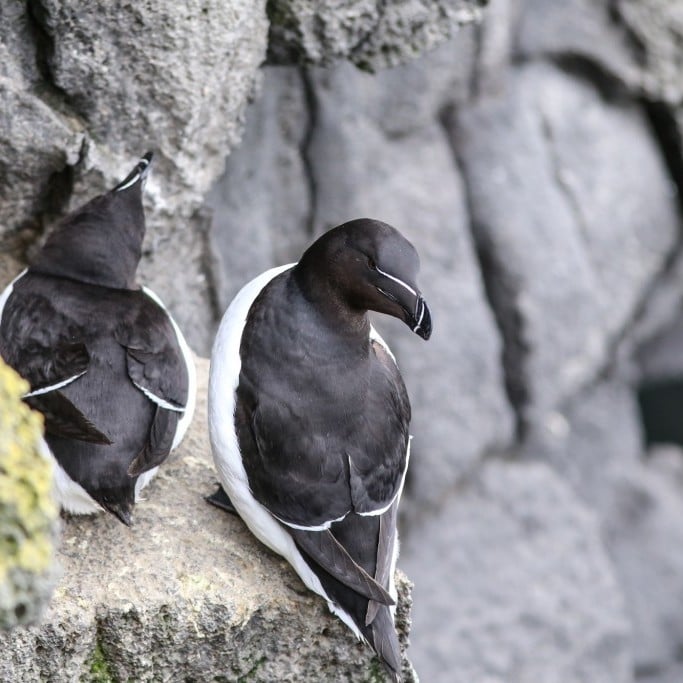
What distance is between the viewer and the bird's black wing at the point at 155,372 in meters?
2.67

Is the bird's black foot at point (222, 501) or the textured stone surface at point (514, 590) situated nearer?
the bird's black foot at point (222, 501)

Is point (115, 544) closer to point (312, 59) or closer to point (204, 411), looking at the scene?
point (204, 411)

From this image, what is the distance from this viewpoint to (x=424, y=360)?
510 cm

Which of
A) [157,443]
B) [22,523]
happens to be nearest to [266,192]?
[157,443]

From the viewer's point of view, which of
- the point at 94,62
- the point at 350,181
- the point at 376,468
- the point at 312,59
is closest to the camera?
the point at 376,468

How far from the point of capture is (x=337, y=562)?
8.33 feet

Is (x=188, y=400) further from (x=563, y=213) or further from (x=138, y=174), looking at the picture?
(x=563, y=213)

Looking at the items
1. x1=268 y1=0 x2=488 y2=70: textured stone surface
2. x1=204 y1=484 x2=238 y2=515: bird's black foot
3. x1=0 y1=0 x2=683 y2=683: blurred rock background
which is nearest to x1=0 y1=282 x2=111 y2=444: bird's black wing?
x1=204 y1=484 x2=238 y2=515: bird's black foot

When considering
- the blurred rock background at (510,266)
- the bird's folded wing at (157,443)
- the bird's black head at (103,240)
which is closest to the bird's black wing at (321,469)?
the bird's folded wing at (157,443)

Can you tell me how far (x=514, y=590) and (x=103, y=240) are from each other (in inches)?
114

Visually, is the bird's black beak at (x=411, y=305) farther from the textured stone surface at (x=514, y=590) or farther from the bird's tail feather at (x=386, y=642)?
the textured stone surface at (x=514, y=590)

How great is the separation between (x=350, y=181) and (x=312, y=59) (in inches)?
46.8

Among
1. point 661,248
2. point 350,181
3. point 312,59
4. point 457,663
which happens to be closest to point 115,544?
point 312,59

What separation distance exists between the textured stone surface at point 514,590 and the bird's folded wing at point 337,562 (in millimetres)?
2683
